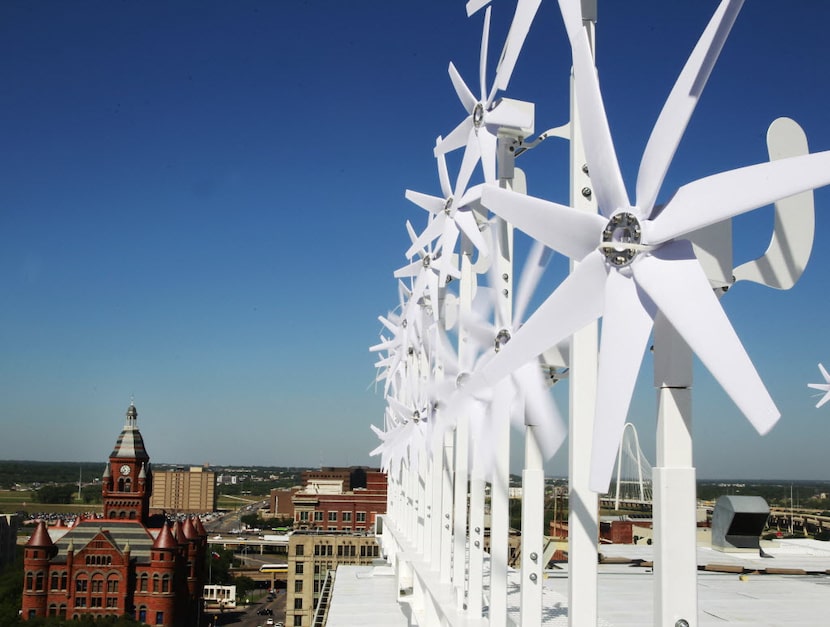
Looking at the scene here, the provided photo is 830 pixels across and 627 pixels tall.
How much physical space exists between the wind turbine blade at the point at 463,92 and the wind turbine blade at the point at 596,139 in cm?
867

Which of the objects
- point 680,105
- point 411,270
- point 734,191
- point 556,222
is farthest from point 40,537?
point 734,191

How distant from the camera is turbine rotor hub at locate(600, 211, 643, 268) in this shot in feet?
21.8

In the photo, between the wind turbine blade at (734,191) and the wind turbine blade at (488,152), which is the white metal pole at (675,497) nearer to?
the wind turbine blade at (734,191)

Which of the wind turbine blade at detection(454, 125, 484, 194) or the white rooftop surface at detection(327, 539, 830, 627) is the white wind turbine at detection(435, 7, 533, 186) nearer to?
the wind turbine blade at detection(454, 125, 484, 194)

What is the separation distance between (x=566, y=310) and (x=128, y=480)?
298 ft

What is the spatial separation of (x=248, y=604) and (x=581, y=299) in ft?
358

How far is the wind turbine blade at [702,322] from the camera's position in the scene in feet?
17.7

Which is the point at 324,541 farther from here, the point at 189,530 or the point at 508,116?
the point at 508,116

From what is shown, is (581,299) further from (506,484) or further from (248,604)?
(248,604)

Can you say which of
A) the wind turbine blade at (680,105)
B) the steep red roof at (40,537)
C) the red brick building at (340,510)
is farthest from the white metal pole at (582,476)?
the red brick building at (340,510)

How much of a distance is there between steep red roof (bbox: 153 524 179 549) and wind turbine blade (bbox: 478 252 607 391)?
7768 centimetres

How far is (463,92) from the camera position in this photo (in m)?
16.5

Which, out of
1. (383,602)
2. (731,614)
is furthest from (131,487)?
(731,614)

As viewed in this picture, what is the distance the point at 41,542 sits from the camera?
253 ft
